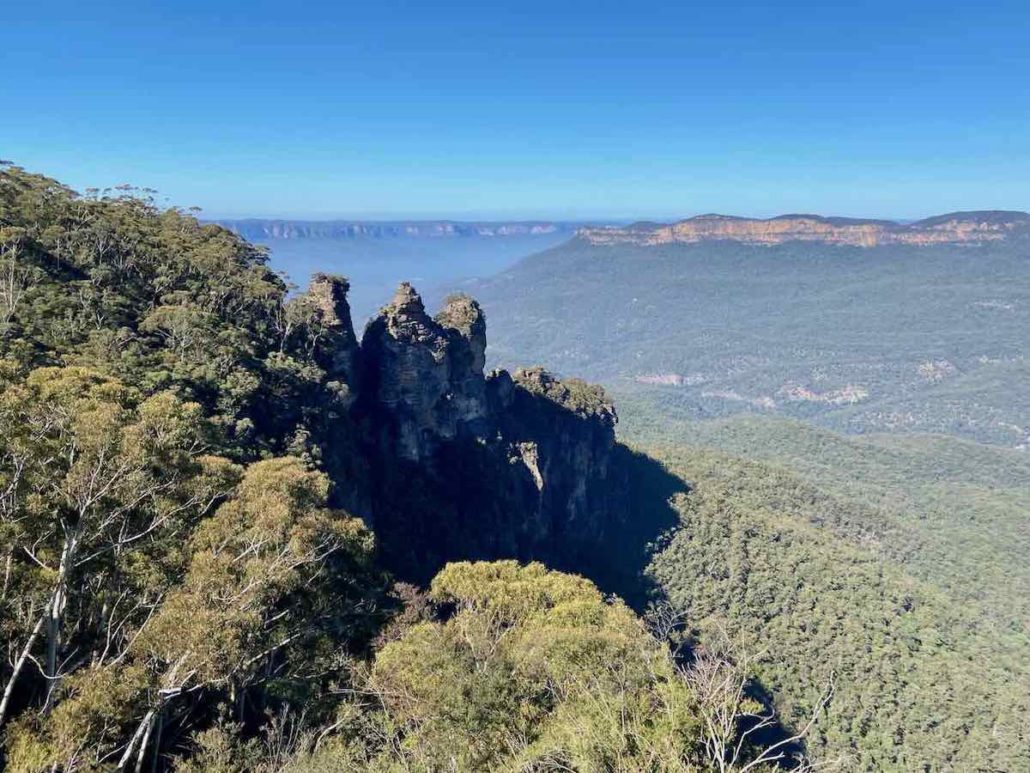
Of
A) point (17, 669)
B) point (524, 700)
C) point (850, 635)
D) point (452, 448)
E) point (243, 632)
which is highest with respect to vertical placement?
point (17, 669)

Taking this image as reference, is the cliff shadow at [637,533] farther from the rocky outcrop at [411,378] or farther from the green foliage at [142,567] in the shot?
the green foliage at [142,567]

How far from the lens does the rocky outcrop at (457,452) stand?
48406 millimetres

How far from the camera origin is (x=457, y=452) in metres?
56.5

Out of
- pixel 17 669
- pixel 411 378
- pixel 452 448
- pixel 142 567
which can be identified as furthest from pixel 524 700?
pixel 452 448

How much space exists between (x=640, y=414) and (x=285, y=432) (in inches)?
6299

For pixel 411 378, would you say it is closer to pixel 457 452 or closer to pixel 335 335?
pixel 335 335

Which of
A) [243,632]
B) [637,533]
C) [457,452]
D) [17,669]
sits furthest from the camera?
[637,533]

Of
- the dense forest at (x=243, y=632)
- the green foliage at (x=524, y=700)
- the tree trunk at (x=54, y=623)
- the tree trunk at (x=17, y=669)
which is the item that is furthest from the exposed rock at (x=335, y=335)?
the tree trunk at (x=17, y=669)

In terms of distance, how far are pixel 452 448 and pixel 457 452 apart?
0.62m

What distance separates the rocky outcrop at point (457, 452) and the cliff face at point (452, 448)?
0.11 meters

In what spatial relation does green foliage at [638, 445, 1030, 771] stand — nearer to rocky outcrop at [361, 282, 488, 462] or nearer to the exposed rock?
rocky outcrop at [361, 282, 488, 462]

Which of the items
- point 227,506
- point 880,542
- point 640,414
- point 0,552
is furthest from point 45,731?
point 640,414

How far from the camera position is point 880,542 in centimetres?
8688

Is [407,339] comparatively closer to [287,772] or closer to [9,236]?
[9,236]
